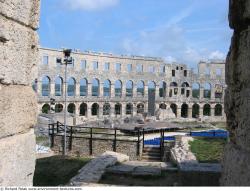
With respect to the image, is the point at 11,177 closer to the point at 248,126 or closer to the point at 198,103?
the point at 248,126

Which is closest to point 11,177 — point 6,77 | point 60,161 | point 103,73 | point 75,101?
point 6,77

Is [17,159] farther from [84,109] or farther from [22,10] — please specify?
[84,109]

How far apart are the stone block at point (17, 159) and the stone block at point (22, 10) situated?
90cm

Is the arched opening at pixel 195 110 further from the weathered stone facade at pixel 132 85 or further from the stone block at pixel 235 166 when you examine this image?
the stone block at pixel 235 166

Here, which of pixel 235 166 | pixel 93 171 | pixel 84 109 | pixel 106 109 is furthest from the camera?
pixel 84 109

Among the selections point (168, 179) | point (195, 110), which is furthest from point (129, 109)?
point (168, 179)

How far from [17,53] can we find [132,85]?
44.1 meters

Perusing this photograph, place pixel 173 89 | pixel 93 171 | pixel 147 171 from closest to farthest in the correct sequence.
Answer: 1. pixel 93 171
2. pixel 147 171
3. pixel 173 89

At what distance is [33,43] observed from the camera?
320 cm

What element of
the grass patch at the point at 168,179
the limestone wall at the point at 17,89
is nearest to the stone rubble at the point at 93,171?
the grass patch at the point at 168,179

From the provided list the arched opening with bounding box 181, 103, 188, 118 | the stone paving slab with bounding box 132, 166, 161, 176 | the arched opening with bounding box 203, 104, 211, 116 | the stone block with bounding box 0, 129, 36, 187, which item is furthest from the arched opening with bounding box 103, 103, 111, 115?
the stone block with bounding box 0, 129, 36, 187

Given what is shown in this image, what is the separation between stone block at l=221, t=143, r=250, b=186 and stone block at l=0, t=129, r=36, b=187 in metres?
1.64

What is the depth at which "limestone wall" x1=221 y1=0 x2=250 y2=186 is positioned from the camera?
2.76 metres

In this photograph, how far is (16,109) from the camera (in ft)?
9.68
